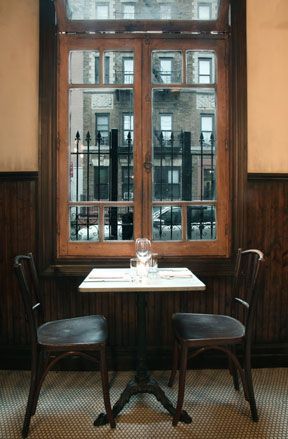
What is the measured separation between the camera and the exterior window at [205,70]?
2740 mm

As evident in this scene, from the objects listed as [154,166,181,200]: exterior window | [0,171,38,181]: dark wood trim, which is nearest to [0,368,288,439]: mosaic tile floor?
[154,166,181,200]: exterior window

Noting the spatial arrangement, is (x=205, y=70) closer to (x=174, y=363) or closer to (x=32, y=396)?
(x=174, y=363)

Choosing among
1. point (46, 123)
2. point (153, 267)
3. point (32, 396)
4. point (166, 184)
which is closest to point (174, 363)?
point (153, 267)

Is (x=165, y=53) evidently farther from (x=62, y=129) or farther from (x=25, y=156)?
(x=25, y=156)

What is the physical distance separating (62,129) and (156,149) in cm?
72

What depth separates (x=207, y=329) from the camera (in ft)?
6.85

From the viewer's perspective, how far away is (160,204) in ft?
8.91

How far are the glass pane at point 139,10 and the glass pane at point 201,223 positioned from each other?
4.72 feet

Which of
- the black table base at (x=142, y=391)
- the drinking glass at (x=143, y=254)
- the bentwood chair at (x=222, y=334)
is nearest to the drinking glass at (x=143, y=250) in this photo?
the drinking glass at (x=143, y=254)

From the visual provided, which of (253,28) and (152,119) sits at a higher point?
(253,28)

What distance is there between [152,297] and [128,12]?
214 cm

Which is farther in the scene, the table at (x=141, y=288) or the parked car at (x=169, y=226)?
the parked car at (x=169, y=226)

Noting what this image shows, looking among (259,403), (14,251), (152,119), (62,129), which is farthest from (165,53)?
(259,403)

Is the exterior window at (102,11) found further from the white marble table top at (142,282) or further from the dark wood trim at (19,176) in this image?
the white marble table top at (142,282)
